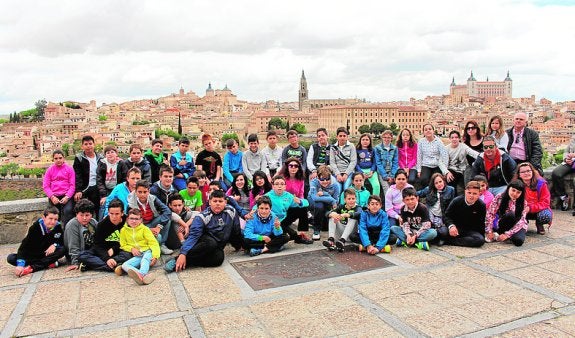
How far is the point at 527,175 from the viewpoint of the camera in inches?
225

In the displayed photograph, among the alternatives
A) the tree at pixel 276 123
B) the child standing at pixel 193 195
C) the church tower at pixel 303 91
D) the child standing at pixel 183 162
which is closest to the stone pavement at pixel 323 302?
the child standing at pixel 193 195

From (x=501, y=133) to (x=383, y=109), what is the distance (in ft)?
322

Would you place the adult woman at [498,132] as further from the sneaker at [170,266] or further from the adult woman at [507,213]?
the sneaker at [170,266]

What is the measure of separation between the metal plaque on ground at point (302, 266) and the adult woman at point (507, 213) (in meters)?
1.51

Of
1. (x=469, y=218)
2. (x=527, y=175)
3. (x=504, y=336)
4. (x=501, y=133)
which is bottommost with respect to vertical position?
(x=504, y=336)

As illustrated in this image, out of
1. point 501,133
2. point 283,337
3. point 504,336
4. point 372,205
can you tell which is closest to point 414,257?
point 372,205

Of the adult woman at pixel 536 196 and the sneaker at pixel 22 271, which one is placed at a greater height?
the adult woman at pixel 536 196

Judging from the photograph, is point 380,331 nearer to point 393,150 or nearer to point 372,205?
point 372,205

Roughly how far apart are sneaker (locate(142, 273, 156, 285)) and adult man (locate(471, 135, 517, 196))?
435 cm

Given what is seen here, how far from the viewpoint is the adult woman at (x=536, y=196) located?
5.66 metres

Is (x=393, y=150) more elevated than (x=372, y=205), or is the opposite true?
(x=393, y=150)

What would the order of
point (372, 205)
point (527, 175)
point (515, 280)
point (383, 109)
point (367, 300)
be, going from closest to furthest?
point (367, 300) → point (515, 280) → point (372, 205) → point (527, 175) → point (383, 109)

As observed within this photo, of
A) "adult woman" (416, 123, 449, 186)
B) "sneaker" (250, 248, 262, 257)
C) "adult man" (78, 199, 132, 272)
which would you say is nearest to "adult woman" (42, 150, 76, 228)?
"adult man" (78, 199, 132, 272)

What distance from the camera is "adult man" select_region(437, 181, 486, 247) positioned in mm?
5242
